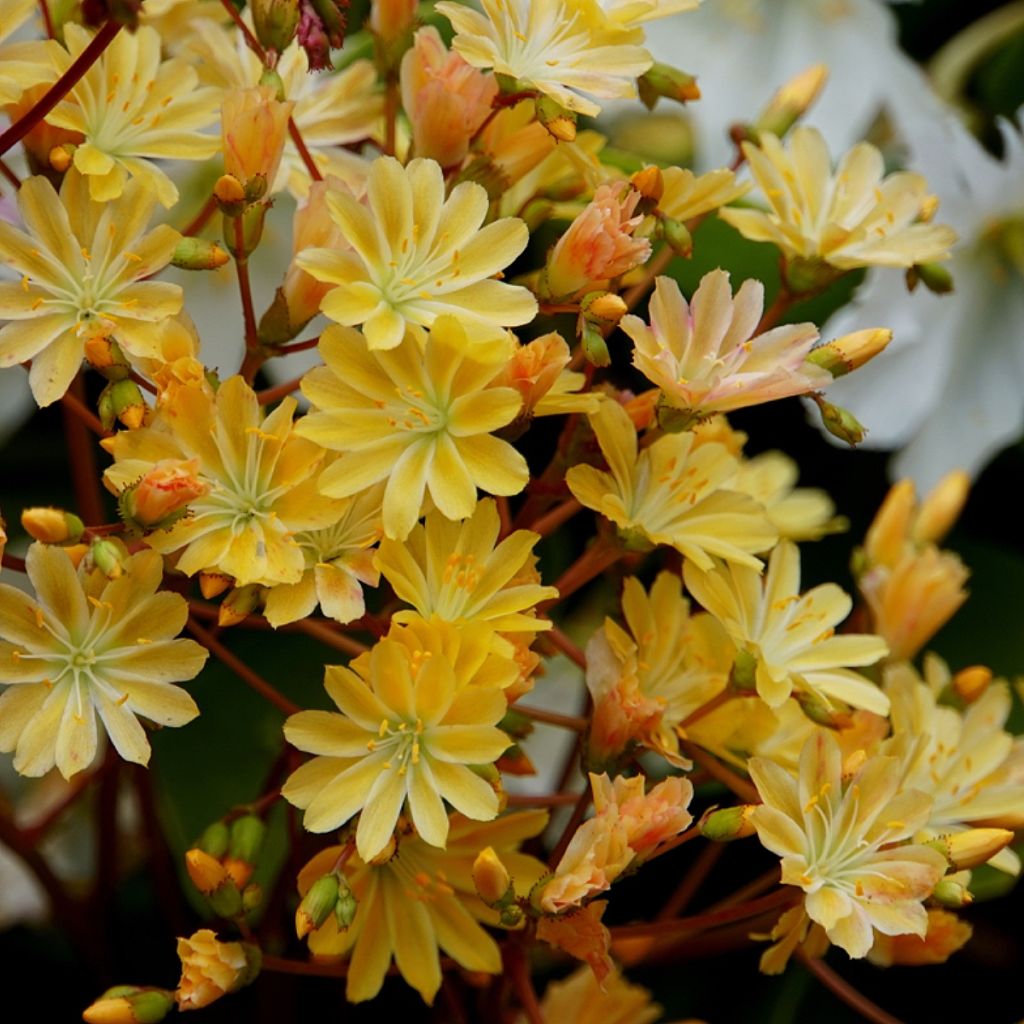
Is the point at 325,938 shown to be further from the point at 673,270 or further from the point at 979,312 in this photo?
the point at 979,312

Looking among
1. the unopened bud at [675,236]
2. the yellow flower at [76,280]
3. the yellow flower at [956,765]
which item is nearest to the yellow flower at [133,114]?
the yellow flower at [76,280]

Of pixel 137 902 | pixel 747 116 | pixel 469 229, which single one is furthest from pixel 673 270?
pixel 137 902

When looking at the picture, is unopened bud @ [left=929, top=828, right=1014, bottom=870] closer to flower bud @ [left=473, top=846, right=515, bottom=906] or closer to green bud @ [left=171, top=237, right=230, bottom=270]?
flower bud @ [left=473, top=846, right=515, bottom=906]

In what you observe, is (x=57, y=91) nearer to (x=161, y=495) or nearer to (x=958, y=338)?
(x=161, y=495)

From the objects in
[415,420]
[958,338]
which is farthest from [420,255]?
[958,338]

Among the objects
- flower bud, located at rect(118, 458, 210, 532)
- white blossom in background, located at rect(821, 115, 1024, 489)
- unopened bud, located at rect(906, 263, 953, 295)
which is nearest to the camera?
flower bud, located at rect(118, 458, 210, 532)

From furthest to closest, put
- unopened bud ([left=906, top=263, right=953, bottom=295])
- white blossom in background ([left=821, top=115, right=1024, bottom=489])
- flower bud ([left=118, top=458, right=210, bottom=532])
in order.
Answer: white blossom in background ([left=821, top=115, right=1024, bottom=489]), unopened bud ([left=906, top=263, right=953, bottom=295]), flower bud ([left=118, top=458, right=210, bottom=532])

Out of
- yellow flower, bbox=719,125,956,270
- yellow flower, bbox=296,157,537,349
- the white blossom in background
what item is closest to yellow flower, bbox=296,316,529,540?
yellow flower, bbox=296,157,537,349
